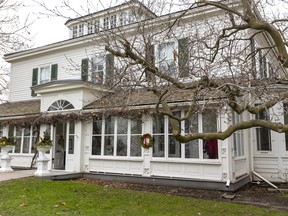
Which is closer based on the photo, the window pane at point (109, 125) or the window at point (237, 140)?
the window at point (237, 140)

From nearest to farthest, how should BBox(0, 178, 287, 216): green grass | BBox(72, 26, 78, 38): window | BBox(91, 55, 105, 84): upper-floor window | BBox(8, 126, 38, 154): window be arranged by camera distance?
1. BBox(0, 178, 287, 216): green grass
2. BBox(91, 55, 105, 84): upper-floor window
3. BBox(8, 126, 38, 154): window
4. BBox(72, 26, 78, 38): window

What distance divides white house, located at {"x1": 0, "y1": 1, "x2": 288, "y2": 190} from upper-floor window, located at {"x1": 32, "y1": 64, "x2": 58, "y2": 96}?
2.12 meters

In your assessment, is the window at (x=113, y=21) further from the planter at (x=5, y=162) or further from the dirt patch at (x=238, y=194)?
the planter at (x=5, y=162)

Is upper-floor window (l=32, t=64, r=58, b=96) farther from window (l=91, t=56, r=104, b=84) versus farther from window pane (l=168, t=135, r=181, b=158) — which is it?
window pane (l=168, t=135, r=181, b=158)

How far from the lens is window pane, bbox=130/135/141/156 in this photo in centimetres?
1280

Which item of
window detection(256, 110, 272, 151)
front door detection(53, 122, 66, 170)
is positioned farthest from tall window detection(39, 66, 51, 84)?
window detection(256, 110, 272, 151)

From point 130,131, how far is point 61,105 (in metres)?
4.27

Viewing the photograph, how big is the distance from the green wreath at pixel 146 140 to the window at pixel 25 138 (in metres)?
7.10

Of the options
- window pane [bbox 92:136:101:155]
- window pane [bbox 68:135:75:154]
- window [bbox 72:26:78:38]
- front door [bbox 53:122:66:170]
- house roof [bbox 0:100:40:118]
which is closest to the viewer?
window pane [bbox 92:136:101:155]

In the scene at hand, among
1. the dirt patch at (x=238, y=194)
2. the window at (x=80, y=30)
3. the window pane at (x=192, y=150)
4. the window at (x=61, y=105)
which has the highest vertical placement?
the window at (x=80, y=30)

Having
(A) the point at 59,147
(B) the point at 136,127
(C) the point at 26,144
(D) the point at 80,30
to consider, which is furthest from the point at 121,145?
(D) the point at 80,30

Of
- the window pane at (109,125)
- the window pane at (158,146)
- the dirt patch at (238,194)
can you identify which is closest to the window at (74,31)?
the window pane at (109,125)

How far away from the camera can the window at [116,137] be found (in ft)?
42.5

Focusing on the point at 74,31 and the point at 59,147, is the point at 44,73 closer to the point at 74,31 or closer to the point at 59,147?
the point at 74,31
